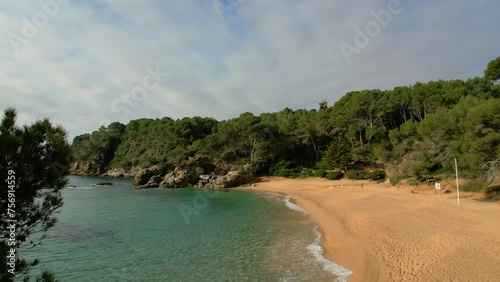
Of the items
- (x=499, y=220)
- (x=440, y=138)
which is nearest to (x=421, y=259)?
(x=499, y=220)

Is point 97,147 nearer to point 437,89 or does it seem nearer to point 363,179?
point 363,179

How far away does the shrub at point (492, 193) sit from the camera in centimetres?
1964

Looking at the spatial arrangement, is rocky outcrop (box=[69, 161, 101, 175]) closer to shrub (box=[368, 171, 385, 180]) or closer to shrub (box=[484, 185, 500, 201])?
shrub (box=[368, 171, 385, 180])

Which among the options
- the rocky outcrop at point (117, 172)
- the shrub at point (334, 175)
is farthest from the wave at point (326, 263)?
the rocky outcrop at point (117, 172)

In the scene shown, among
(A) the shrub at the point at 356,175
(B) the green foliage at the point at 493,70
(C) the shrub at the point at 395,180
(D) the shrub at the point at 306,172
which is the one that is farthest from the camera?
(D) the shrub at the point at 306,172

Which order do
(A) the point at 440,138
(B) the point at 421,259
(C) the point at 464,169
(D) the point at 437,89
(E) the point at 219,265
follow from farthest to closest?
(D) the point at 437,89
(A) the point at 440,138
(C) the point at 464,169
(E) the point at 219,265
(B) the point at 421,259

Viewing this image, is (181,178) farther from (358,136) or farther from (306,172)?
(358,136)

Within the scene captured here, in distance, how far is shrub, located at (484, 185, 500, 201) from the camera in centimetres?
1964

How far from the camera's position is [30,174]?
4609mm

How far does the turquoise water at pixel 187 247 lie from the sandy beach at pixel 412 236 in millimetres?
1304

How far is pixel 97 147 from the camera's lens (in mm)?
85750

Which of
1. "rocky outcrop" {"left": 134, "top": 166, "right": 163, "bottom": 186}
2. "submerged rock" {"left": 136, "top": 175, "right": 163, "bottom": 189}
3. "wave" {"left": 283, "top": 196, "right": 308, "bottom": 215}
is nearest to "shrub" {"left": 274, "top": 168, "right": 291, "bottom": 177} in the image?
"wave" {"left": 283, "top": 196, "right": 308, "bottom": 215}

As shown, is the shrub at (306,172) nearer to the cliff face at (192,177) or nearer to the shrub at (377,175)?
the cliff face at (192,177)

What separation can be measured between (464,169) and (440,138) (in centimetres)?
643
